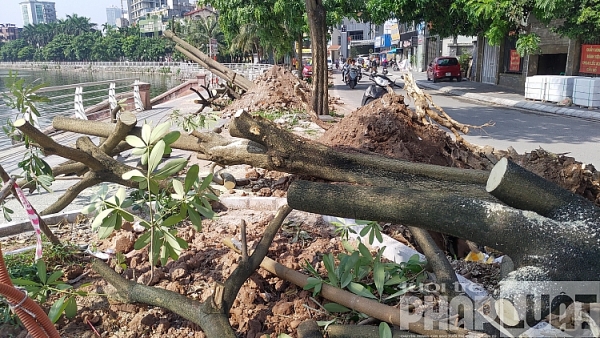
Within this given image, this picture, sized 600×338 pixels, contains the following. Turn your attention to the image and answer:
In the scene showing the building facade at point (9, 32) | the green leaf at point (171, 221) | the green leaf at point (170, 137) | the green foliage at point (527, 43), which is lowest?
the green leaf at point (171, 221)

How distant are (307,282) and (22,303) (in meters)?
1.31

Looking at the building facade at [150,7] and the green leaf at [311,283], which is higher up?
the building facade at [150,7]

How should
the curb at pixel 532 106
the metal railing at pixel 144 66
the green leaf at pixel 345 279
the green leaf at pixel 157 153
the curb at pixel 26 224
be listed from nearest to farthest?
the green leaf at pixel 157 153
the green leaf at pixel 345 279
the curb at pixel 26 224
the curb at pixel 532 106
the metal railing at pixel 144 66

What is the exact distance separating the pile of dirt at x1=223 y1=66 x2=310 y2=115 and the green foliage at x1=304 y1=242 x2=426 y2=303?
820 cm

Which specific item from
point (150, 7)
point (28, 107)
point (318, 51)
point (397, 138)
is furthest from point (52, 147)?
point (150, 7)

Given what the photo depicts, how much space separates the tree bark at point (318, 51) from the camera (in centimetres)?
999

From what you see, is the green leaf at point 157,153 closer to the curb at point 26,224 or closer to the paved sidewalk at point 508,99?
the curb at point 26,224

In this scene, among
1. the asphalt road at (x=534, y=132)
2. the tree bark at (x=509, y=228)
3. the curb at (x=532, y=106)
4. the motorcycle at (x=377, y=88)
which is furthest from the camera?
the curb at (x=532, y=106)

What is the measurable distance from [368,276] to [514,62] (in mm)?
22181

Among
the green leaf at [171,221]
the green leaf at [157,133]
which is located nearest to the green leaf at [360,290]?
the green leaf at [171,221]

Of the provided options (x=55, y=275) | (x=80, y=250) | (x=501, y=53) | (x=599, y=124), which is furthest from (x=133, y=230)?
(x=501, y=53)

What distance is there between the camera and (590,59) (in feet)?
52.6

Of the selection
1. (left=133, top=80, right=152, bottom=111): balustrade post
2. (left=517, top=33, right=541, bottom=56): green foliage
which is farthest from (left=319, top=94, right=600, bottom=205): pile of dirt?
(left=517, top=33, right=541, bottom=56): green foliage

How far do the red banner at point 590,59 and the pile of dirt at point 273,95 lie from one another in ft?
36.2
